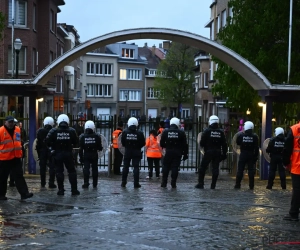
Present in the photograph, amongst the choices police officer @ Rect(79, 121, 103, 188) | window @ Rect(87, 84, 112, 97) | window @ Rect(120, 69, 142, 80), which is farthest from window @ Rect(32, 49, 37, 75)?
window @ Rect(120, 69, 142, 80)

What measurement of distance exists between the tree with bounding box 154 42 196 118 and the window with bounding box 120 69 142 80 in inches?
931

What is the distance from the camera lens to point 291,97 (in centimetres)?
2055

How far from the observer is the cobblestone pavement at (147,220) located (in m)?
9.36

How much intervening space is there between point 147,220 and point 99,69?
8525 centimetres

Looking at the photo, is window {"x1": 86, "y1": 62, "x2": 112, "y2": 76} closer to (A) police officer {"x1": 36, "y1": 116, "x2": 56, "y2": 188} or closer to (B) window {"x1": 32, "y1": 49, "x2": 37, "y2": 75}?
(B) window {"x1": 32, "y1": 49, "x2": 37, "y2": 75}

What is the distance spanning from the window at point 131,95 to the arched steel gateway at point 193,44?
76254mm

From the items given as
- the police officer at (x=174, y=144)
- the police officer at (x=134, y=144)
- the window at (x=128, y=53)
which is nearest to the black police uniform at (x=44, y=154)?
the police officer at (x=134, y=144)

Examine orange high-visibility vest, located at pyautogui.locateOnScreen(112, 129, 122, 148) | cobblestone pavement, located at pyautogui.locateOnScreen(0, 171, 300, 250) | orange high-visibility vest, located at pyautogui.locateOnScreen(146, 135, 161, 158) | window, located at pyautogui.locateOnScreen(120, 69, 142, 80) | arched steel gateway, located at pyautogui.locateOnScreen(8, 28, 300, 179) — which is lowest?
cobblestone pavement, located at pyautogui.locateOnScreen(0, 171, 300, 250)

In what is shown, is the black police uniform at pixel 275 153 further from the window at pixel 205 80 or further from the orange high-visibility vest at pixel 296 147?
the window at pixel 205 80

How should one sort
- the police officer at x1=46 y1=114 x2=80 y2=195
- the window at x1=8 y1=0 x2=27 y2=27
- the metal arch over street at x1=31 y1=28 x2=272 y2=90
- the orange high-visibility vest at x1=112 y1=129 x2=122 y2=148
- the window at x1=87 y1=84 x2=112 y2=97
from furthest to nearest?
the window at x1=87 y1=84 x2=112 y2=97
the window at x1=8 y1=0 x2=27 y2=27
the orange high-visibility vest at x1=112 y1=129 x2=122 y2=148
the metal arch over street at x1=31 y1=28 x2=272 y2=90
the police officer at x1=46 y1=114 x2=80 y2=195

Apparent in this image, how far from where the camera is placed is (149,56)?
11150cm

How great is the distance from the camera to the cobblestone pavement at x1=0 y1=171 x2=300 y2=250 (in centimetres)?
936

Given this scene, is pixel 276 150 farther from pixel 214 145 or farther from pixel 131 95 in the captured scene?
pixel 131 95

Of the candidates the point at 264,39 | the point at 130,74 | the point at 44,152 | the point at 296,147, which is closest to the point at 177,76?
the point at 130,74
